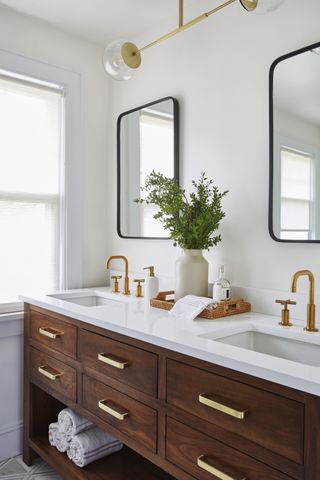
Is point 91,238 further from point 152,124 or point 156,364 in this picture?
point 156,364

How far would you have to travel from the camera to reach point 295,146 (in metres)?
1.65

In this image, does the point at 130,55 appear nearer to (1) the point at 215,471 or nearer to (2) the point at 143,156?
(2) the point at 143,156

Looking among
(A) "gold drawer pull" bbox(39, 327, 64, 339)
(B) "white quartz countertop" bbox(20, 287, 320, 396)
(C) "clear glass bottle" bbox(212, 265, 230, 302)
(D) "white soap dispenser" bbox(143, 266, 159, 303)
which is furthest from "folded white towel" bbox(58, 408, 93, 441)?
(C) "clear glass bottle" bbox(212, 265, 230, 302)

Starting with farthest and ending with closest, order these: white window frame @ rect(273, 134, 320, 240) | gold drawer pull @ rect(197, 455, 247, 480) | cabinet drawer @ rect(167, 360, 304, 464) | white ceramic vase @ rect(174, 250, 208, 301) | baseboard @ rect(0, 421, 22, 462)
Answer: baseboard @ rect(0, 421, 22, 462) → white ceramic vase @ rect(174, 250, 208, 301) → white window frame @ rect(273, 134, 320, 240) → gold drawer pull @ rect(197, 455, 247, 480) → cabinet drawer @ rect(167, 360, 304, 464)

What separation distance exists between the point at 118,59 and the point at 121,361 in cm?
Result: 139

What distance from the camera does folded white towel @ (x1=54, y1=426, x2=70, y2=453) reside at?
6.46 ft

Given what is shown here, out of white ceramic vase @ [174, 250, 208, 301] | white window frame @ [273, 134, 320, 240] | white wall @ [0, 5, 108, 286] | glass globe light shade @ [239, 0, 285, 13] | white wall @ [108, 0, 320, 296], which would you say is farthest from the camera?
white wall @ [0, 5, 108, 286]

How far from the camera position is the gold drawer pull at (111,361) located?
1476 mm

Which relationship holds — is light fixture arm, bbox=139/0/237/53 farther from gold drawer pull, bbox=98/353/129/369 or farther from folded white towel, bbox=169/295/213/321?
gold drawer pull, bbox=98/353/129/369

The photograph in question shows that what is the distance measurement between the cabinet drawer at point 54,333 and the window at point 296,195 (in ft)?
3.35

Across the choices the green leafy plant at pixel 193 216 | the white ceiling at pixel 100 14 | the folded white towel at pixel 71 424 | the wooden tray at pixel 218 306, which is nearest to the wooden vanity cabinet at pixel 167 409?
the folded white towel at pixel 71 424

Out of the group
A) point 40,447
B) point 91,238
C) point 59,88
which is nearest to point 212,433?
point 40,447

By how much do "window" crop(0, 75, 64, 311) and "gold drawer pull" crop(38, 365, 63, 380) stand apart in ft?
1.49

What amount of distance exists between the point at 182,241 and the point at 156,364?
0.68 metres
